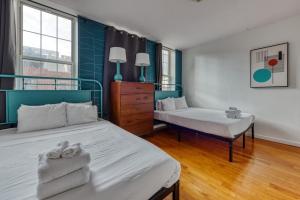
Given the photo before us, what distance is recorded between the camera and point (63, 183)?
729 mm

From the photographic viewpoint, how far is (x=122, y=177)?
848 mm

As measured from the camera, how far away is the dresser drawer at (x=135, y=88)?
277cm

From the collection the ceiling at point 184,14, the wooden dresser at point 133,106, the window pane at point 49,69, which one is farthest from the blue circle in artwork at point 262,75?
the window pane at point 49,69

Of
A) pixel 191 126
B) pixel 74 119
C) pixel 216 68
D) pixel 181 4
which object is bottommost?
pixel 191 126

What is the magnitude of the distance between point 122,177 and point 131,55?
9.55 ft

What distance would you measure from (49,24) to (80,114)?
1.65 m

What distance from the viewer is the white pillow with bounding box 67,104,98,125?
6.60ft

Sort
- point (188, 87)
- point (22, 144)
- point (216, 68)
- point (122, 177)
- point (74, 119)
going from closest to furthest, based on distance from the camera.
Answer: point (122, 177)
point (22, 144)
point (74, 119)
point (216, 68)
point (188, 87)

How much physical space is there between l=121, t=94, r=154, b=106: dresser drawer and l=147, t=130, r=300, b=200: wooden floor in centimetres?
90

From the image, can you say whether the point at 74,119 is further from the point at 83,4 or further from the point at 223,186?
the point at 223,186

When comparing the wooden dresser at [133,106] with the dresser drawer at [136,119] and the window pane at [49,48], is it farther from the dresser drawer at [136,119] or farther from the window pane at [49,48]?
the window pane at [49,48]

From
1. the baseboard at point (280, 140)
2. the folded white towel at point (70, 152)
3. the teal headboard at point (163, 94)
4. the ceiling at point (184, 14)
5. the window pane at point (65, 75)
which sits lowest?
the baseboard at point (280, 140)

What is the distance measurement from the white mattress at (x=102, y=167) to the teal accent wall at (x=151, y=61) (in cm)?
249

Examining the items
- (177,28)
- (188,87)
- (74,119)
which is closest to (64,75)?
(74,119)
